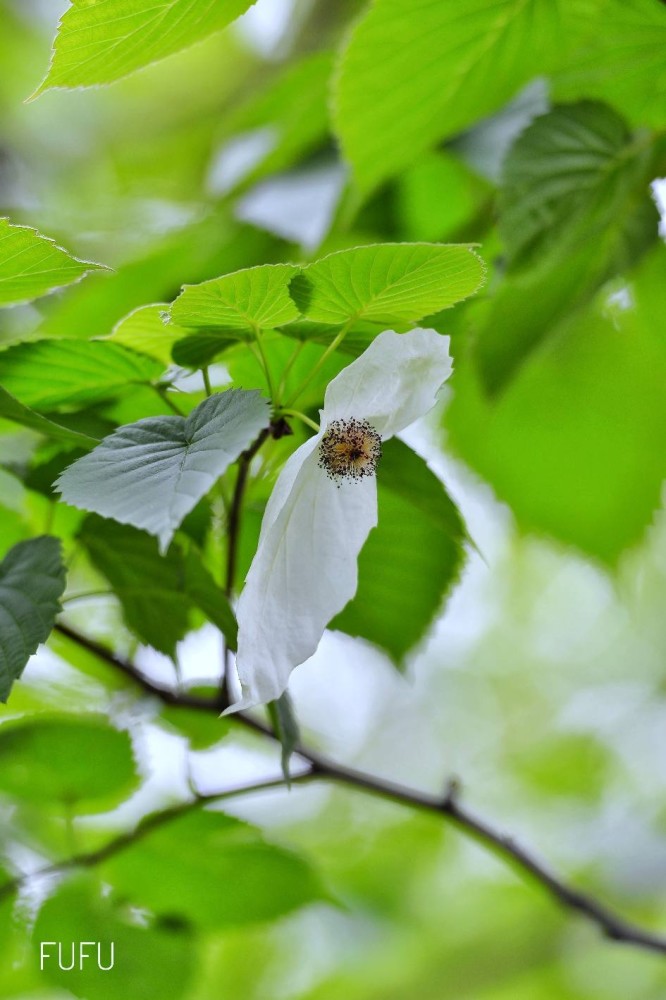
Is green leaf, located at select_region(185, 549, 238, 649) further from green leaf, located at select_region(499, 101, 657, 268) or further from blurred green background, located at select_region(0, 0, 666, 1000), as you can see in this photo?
green leaf, located at select_region(499, 101, 657, 268)

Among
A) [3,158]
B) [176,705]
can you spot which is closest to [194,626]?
[176,705]

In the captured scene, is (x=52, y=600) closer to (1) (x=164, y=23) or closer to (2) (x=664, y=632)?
(1) (x=164, y=23)

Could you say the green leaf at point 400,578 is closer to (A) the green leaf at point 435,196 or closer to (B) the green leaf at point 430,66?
(B) the green leaf at point 430,66

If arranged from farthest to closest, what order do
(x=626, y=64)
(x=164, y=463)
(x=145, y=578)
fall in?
(x=626, y=64)
(x=145, y=578)
(x=164, y=463)

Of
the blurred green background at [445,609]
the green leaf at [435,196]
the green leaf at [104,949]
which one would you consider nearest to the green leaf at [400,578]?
the blurred green background at [445,609]

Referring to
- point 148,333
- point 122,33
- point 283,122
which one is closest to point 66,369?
point 148,333

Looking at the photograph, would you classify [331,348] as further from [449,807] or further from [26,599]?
[449,807]
